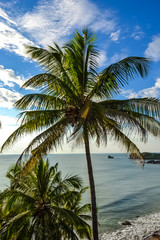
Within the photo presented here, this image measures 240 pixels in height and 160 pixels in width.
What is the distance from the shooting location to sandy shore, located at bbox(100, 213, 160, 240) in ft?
52.2

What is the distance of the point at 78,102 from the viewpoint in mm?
6715

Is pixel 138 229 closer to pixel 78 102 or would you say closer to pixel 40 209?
pixel 40 209

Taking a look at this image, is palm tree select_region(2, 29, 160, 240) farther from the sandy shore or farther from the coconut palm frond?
the sandy shore

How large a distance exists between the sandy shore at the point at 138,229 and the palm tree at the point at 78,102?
10.7 metres

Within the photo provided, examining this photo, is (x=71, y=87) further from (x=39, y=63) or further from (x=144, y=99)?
(x=144, y=99)

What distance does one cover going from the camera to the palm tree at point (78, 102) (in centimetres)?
636

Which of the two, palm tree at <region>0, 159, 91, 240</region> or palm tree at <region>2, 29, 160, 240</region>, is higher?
palm tree at <region>2, 29, 160, 240</region>

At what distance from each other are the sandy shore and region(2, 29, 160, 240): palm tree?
10676 mm

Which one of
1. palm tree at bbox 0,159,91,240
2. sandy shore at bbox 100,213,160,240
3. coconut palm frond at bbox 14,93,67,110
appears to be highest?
coconut palm frond at bbox 14,93,67,110

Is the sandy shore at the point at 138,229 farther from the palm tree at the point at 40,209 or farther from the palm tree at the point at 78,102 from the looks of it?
the palm tree at the point at 78,102

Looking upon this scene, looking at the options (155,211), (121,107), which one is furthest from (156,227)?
(121,107)

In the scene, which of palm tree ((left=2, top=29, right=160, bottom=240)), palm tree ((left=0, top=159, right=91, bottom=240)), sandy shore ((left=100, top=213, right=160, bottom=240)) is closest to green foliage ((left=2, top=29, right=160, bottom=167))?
palm tree ((left=2, top=29, right=160, bottom=240))

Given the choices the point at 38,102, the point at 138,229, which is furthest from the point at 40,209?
the point at 138,229

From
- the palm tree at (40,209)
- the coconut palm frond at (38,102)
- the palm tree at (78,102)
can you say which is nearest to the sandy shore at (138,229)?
the palm tree at (40,209)
